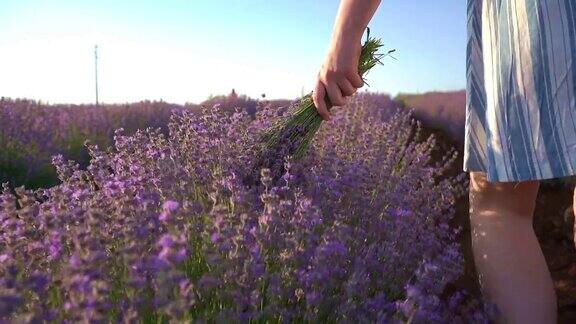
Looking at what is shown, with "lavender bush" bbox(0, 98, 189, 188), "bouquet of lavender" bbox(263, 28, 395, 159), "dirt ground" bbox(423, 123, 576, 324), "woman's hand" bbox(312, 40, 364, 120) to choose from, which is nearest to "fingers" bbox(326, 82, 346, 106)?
"woman's hand" bbox(312, 40, 364, 120)

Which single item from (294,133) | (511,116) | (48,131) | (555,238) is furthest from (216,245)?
(48,131)

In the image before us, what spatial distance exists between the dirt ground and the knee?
39.0 inches

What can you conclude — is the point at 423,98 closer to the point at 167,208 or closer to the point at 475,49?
the point at 475,49

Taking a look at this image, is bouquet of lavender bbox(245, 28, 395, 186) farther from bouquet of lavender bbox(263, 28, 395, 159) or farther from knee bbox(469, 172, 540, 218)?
knee bbox(469, 172, 540, 218)

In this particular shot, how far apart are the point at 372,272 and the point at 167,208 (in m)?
0.86

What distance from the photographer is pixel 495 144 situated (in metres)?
1.96

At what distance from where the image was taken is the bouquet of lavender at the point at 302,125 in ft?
9.13

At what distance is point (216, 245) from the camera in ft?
5.59

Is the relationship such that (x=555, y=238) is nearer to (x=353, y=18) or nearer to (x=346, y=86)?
(x=346, y=86)

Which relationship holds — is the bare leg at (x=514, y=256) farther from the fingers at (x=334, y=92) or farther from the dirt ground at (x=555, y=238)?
the dirt ground at (x=555, y=238)

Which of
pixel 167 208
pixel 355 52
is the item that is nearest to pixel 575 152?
pixel 355 52

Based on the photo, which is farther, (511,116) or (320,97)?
(320,97)

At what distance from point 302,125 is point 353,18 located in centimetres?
69

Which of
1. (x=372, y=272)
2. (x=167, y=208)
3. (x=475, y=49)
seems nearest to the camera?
(x=167, y=208)
